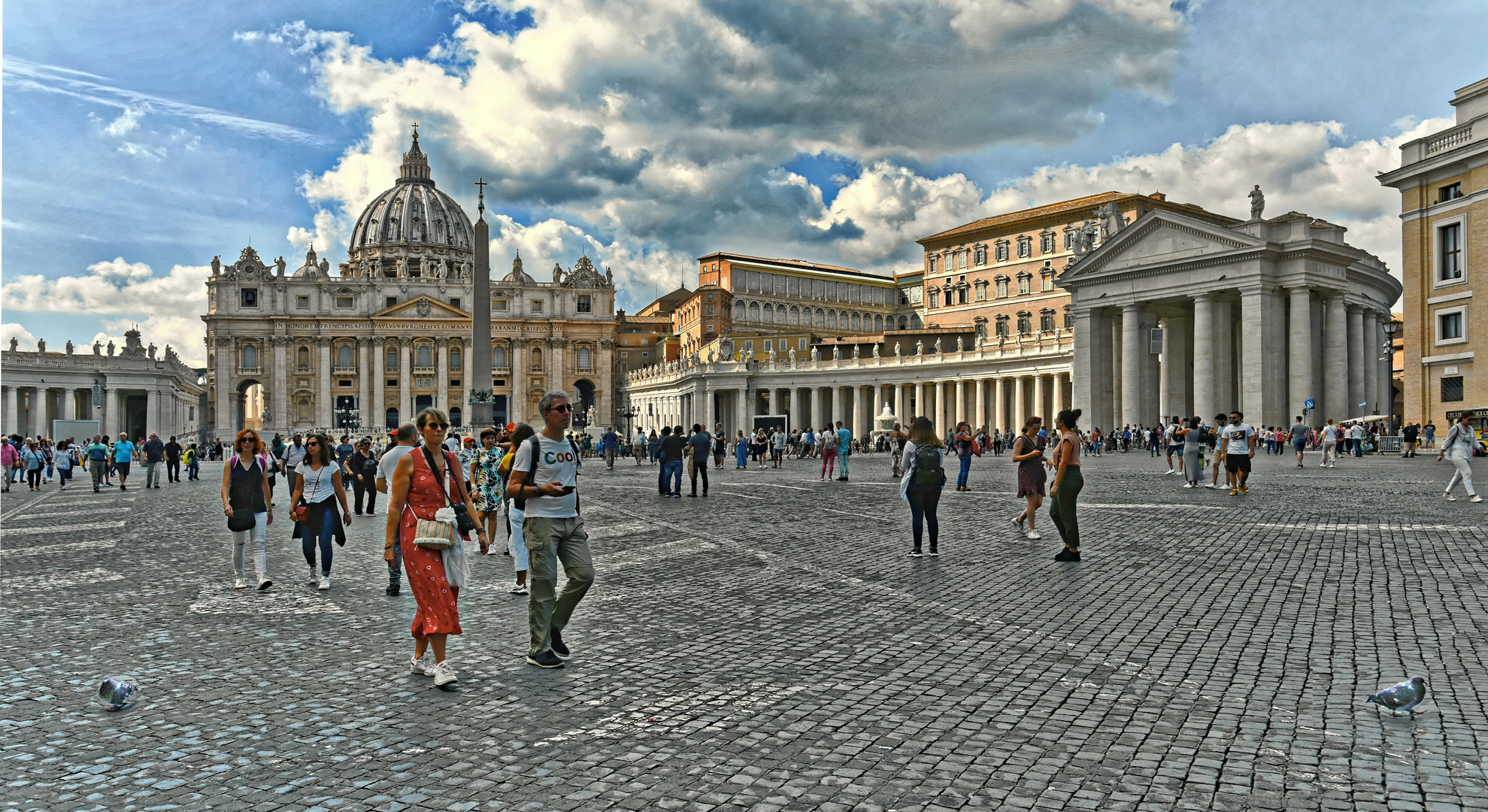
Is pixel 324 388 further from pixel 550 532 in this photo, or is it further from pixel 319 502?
pixel 550 532

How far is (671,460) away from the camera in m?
20.2

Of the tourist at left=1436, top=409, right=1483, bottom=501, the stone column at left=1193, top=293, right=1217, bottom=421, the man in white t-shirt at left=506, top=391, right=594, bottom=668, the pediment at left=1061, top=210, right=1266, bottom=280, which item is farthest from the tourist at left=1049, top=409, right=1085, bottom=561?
the stone column at left=1193, top=293, right=1217, bottom=421

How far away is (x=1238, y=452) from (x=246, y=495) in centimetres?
1539

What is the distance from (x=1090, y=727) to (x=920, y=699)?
33.7 inches

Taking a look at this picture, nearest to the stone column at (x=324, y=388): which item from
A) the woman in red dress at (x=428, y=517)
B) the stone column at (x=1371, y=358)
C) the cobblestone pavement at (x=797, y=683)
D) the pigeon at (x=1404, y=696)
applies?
the stone column at (x=1371, y=358)

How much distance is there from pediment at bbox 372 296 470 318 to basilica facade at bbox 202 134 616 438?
109 mm

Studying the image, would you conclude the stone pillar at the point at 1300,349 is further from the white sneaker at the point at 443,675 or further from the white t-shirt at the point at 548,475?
the white sneaker at the point at 443,675

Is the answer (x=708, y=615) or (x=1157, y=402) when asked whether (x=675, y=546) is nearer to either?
(x=708, y=615)

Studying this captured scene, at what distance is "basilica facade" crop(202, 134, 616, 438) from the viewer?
324 ft

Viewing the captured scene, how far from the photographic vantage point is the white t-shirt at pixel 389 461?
6.96 m

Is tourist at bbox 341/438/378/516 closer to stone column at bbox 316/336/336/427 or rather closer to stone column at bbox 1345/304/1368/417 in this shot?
stone column at bbox 1345/304/1368/417

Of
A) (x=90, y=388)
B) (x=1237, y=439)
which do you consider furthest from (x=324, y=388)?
(x=1237, y=439)

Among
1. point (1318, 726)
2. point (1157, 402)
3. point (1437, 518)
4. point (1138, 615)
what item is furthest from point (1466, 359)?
point (1318, 726)

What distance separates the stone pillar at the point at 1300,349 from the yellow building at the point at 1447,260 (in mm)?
3402
